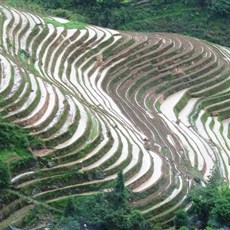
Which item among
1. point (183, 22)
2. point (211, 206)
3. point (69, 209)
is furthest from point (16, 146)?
point (183, 22)

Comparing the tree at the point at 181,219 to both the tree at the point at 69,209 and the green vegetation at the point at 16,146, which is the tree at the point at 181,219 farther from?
the green vegetation at the point at 16,146

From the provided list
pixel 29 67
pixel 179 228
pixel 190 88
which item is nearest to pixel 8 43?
pixel 29 67

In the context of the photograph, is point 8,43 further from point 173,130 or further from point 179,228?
point 179,228

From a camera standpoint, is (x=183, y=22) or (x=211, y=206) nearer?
(x=211, y=206)

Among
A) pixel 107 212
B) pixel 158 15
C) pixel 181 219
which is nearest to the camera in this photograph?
pixel 107 212

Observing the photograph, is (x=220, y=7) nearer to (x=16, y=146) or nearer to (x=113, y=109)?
(x=113, y=109)

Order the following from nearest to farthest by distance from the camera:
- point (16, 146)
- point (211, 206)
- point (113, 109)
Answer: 1. point (211, 206)
2. point (16, 146)
3. point (113, 109)

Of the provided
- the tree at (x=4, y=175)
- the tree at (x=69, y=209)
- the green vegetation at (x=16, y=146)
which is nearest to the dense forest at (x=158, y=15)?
the green vegetation at (x=16, y=146)
